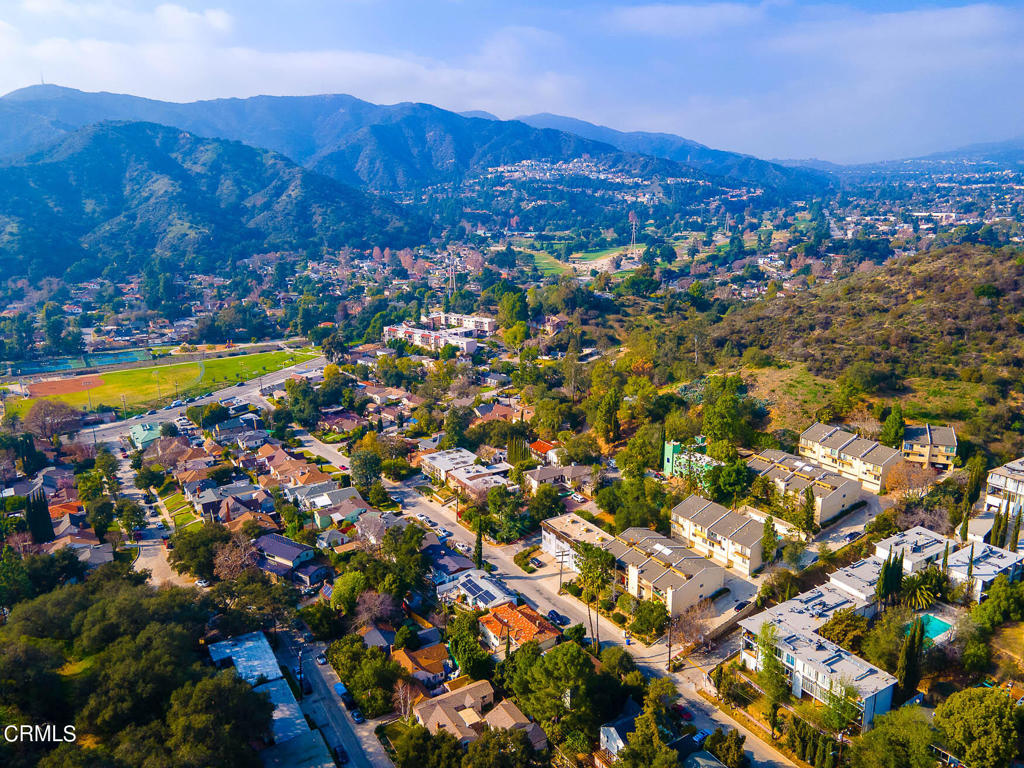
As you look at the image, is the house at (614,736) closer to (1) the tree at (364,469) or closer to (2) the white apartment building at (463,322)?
(1) the tree at (364,469)

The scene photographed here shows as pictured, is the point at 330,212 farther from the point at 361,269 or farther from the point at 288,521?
the point at 288,521

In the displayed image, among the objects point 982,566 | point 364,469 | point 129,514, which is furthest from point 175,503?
point 982,566

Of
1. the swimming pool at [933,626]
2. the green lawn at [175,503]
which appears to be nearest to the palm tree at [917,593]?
the swimming pool at [933,626]

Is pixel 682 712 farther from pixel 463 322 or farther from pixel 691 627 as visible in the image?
Answer: pixel 463 322

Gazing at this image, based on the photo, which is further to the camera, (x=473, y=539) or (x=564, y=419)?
(x=564, y=419)

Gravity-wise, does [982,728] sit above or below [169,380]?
above

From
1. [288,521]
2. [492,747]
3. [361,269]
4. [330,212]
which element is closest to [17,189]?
[330,212]
